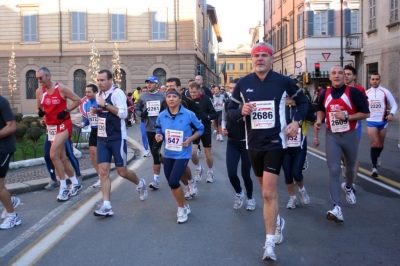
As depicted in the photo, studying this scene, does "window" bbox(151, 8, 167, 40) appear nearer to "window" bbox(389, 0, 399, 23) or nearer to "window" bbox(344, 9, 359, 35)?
"window" bbox(344, 9, 359, 35)

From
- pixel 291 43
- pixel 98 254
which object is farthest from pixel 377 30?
pixel 98 254

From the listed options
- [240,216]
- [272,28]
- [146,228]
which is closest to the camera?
[146,228]

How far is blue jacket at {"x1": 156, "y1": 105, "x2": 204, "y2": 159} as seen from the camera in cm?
687

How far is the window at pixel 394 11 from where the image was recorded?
2666 cm

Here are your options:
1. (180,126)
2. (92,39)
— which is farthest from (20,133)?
(92,39)

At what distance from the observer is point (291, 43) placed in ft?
155

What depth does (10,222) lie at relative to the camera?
664 cm

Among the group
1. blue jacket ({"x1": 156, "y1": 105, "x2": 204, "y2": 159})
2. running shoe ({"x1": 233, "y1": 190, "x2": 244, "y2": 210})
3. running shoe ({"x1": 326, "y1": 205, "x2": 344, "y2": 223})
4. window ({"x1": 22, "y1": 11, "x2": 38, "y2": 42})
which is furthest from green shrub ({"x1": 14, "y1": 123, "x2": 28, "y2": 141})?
window ({"x1": 22, "y1": 11, "x2": 38, "y2": 42})

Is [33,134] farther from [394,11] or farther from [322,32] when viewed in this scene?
[322,32]

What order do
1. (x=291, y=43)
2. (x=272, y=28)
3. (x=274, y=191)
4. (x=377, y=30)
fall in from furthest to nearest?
(x=272, y=28) → (x=291, y=43) → (x=377, y=30) → (x=274, y=191)

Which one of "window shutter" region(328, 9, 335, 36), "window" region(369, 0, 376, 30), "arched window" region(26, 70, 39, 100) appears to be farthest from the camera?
"arched window" region(26, 70, 39, 100)

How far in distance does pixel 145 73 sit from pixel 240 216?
36.3m

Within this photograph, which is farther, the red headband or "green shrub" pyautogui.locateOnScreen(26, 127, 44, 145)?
"green shrub" pyautogui.locateOnScreen(26, 127, 44, 145)

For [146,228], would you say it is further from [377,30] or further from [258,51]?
[377,30]
